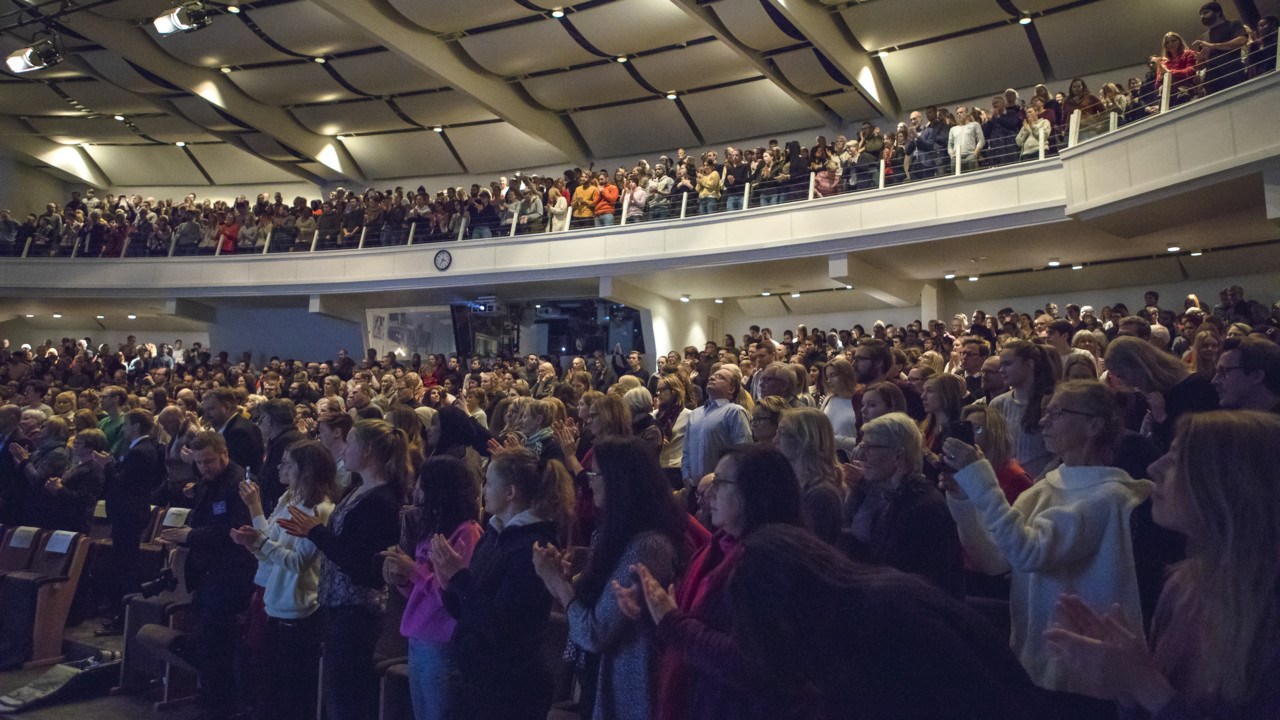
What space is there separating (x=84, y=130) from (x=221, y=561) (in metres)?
21.6

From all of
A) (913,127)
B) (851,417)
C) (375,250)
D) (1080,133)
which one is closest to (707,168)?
(913,127)

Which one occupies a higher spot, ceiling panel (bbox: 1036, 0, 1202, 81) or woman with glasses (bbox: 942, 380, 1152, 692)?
ceiling panel (bbox: 1036, 0, 1202, 81)

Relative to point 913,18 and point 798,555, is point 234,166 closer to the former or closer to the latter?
point 913,18

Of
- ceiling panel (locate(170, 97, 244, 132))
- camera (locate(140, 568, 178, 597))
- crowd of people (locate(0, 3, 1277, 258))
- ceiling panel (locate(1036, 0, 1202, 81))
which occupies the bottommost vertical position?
camera (locate(140, 568, 178, 597))

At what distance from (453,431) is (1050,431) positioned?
329 centimetres

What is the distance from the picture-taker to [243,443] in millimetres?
5098

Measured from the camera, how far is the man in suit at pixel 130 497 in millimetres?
5652

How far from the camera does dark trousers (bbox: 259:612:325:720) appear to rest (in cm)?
353

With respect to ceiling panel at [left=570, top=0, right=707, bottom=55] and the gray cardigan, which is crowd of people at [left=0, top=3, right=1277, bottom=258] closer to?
ceiling panel at [left=570, top=0, right=707, bottom=55]

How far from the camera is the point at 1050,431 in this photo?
2.26m

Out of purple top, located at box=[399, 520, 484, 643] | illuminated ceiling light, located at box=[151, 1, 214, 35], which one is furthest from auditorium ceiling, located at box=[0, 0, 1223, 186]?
purple top, located at box=[399, 520, 484, 643]

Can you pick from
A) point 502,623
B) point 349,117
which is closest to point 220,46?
point 349,117

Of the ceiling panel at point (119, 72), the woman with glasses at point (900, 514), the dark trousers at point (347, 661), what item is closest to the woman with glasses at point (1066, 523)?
the woman with glasses at point (900, 514)

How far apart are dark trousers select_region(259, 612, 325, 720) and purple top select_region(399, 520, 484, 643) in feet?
2.68
